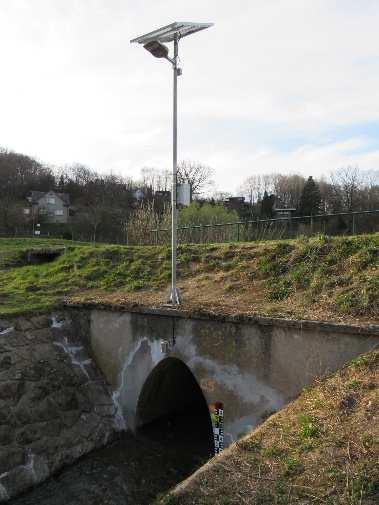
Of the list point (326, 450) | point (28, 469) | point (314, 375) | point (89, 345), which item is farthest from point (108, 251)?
point (326, 450)

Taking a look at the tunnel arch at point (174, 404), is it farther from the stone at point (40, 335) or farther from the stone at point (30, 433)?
the stone at point (40, 335)

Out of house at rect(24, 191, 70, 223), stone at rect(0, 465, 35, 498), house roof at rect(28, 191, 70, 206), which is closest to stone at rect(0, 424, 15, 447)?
stone at rect(0, 465, 35, 498)

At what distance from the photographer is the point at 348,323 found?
7605 millimetres

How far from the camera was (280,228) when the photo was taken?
16.7 m

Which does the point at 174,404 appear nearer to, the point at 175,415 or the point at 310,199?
the point at 175,415

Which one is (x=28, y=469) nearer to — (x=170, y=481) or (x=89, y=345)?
(x=170, y=481)

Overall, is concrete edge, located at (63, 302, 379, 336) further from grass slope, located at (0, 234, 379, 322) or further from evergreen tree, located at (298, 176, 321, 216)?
evergreen tree, located at (298, 176, 321, 216)

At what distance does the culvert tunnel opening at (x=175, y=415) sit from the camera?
10.1 metres

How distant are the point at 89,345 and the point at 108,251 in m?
4.78

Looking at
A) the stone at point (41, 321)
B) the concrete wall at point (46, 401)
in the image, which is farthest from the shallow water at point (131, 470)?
the stone at point (41, 321)

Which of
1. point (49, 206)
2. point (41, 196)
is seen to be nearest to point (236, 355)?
point (49, 206)

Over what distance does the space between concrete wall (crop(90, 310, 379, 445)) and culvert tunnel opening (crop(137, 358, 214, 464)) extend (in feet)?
1.03

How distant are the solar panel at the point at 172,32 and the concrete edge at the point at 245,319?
227 inches

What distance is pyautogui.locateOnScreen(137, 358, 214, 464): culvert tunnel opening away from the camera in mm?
10133
